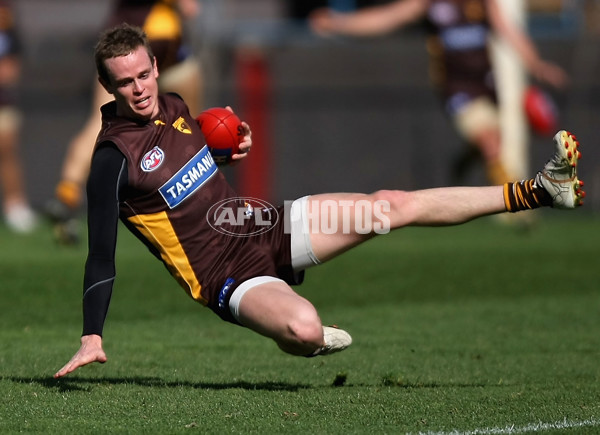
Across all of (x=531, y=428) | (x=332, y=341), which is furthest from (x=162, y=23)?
(x=531, y=428)

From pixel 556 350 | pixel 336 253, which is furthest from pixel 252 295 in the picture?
Answer: pixel 556 350

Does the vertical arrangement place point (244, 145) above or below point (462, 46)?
above

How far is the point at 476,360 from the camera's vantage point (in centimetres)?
616

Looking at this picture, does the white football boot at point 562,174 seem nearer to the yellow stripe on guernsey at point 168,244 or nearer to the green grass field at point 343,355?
the green grass field at point 343,355

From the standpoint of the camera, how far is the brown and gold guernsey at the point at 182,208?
5.34 m

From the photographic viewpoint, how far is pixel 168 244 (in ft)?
17.9

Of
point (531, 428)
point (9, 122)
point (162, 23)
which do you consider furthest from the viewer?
point (9, 122)

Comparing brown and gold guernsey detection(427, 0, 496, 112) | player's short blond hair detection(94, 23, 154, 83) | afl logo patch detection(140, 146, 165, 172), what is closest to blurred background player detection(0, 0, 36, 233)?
brown and gold guernsey detection(427, 0, 496, 112)

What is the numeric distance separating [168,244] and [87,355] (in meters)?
0.78

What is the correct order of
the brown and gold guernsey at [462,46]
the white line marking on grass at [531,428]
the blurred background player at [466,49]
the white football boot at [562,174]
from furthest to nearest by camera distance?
the brown and gold guernsey at [462,46], the blurred background player at [466,49], the white football boot at [562,174], the white line marking on grass at [531,428]

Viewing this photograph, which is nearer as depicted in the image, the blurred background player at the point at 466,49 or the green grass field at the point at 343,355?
the green grass field at the point at 343,355

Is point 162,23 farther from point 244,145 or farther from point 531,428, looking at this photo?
point 531,428

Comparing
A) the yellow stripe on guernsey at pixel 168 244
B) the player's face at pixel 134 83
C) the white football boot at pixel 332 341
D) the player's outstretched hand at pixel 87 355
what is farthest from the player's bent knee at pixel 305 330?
the player's face at pixel 134 83

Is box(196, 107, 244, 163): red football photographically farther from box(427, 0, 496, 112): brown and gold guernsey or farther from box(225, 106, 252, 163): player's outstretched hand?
box(427, 0, 496, 112): brown and gold guernsey
